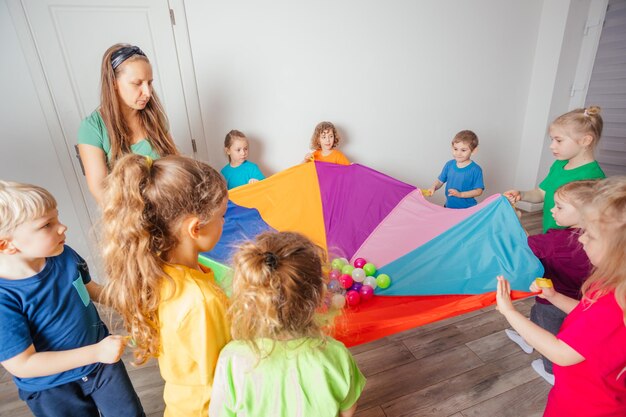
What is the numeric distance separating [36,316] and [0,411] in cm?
121

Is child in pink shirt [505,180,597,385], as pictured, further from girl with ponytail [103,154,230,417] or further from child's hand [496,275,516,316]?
girl with ponytail [103,154,230,417]

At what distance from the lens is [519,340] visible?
6.09ft

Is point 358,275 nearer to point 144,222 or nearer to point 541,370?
point 541,370

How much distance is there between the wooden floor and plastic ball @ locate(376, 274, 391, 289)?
41 cm

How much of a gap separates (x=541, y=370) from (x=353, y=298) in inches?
39.7

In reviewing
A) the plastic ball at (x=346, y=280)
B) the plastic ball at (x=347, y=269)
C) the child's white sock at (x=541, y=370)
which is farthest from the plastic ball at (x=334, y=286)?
the child's white sock at (x=541, y=370)

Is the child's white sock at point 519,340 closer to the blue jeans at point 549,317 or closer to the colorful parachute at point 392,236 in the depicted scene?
the blue jeans at point 549,317

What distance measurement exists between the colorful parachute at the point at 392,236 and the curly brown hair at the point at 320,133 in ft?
1.29

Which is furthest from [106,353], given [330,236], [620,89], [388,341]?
[620,89]

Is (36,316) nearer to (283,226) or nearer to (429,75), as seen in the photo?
(283,226)

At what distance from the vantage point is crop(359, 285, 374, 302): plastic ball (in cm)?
166

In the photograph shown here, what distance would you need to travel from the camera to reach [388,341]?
1907 millimetres

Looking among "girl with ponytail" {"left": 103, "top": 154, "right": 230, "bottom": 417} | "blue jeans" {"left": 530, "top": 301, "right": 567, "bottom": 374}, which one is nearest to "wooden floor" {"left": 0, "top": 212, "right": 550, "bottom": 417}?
"blue jeans" {"left": 530, "top": 301, "right": 567, "bottom": 374}

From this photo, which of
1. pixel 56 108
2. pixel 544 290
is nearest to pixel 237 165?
pixel 56 108
